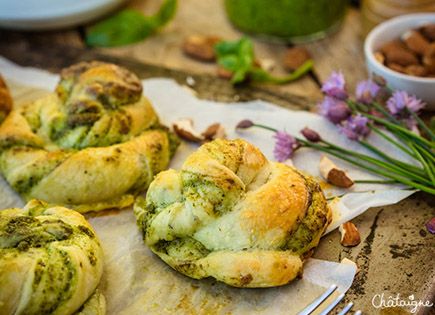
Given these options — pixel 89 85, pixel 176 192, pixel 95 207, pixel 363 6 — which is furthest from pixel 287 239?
pixel 363 6

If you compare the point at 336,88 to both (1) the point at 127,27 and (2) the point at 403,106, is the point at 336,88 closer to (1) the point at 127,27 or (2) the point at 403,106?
(2) the point at 403,106

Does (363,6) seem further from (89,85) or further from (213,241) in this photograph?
(213,241)

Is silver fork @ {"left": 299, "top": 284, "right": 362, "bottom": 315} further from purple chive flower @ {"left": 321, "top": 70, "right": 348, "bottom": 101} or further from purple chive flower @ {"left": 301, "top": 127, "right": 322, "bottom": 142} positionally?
purple chive flower @ {"left": 321, "top": 70, "right": 348, "bottom": 101}

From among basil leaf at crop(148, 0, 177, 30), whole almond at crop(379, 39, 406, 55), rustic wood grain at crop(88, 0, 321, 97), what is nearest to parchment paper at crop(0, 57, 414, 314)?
rustic wood grain at crop(88, 0, 321, 97)

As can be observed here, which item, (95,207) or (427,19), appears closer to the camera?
(95,207)

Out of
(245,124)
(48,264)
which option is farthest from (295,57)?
(48,264)

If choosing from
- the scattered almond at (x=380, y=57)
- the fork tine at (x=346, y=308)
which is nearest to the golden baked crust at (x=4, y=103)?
the fork tine at (x=346, y=308)

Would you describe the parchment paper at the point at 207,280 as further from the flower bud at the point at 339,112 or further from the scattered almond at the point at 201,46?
the scattered almond at the point at 201,46
